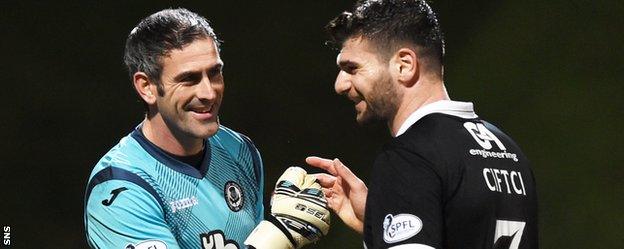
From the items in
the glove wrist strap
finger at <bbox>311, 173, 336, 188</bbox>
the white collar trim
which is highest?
the white collar trim

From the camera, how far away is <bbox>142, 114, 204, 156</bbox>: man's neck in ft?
10.8

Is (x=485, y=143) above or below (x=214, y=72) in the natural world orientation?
below

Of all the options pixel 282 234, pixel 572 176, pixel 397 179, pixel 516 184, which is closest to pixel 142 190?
pixel 282 234

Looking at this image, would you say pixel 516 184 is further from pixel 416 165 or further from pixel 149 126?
pixel 149 126

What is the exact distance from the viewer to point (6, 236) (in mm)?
5578

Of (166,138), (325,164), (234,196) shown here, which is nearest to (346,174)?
(325,164)

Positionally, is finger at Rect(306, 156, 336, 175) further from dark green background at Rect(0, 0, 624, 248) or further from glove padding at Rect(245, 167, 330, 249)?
dark green background at Rect(0, 0, 624, 248)

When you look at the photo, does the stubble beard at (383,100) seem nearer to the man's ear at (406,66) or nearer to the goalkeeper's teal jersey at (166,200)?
the man's ear at (406,66)

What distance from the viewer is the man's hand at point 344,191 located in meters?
3.01

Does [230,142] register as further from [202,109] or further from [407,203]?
[407,203]

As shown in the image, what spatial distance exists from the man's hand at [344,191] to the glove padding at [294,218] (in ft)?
0.39

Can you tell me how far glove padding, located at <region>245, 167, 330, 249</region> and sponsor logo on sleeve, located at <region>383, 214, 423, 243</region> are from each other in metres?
0.72

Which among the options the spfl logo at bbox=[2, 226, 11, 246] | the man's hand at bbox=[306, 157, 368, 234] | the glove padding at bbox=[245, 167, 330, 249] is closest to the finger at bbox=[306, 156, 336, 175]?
the man's hand at bbox=[306, 157, 368, 234]

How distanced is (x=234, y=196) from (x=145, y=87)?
46 cm
